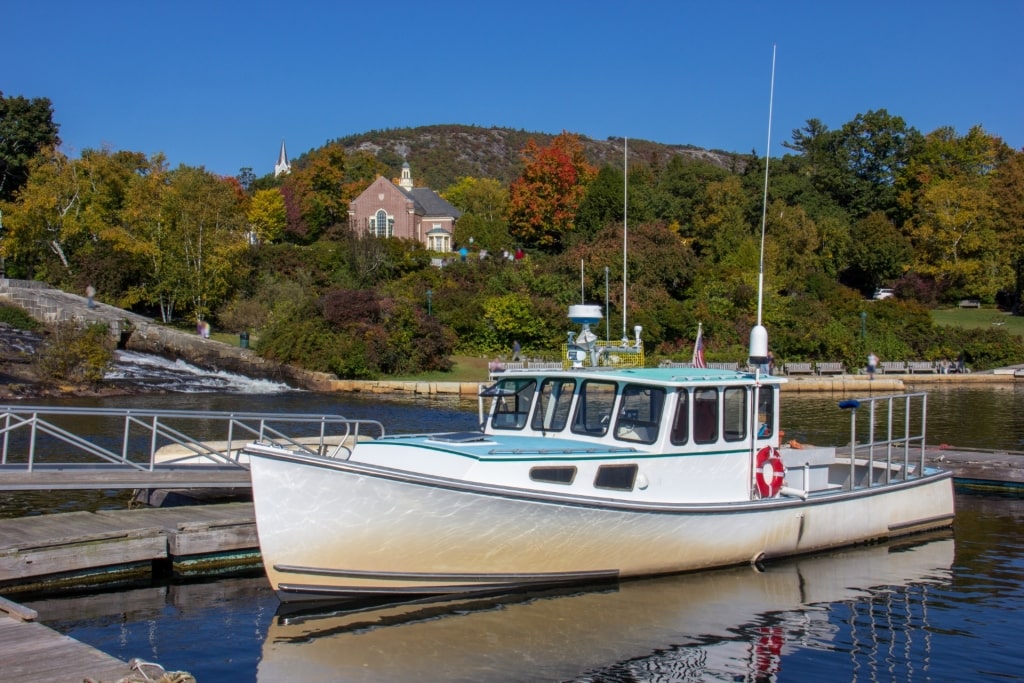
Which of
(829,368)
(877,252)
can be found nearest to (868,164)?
(877,252)

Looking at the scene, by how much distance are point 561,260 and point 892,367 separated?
67.9 feet

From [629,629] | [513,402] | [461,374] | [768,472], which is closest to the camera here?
[629,629]

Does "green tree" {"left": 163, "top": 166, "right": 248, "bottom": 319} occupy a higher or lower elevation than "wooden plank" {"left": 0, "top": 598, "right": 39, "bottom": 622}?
higher

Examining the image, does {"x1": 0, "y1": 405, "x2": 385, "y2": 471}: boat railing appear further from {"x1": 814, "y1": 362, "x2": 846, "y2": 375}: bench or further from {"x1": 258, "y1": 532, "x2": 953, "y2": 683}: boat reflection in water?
{"x1": 814, "y1": 362, "x2": 846, "y2": 375}: bench

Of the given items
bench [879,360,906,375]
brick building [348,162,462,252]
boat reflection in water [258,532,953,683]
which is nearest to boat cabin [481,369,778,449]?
boat reflection in water [258,532,953,683]

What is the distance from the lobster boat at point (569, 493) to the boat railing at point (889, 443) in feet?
1.46

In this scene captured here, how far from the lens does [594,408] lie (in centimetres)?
1361

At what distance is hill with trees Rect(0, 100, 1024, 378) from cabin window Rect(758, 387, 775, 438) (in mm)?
33288

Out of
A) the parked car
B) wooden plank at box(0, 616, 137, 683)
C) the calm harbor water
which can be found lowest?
the calm harbor water

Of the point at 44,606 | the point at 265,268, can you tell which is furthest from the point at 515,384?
the point at 265,268

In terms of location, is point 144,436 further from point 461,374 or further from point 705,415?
point 461,374

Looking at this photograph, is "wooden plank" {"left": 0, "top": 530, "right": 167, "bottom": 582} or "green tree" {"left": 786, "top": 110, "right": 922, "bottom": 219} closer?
"wooden plank" {"left": 0, "top": 530, "right": 167, "bottom": 582}

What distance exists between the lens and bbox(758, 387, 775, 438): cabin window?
13994 mm

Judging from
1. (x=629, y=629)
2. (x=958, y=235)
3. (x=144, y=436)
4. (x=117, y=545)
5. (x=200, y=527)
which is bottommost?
(x=629, y=629)
